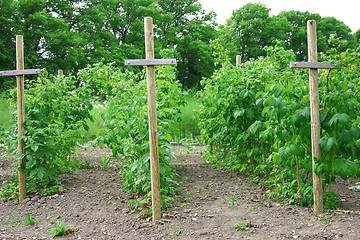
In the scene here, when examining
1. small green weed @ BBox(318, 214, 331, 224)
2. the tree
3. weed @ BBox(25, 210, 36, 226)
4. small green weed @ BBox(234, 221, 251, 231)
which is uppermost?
the tree

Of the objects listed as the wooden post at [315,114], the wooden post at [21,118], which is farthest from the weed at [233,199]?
the wooden post at [21,118]

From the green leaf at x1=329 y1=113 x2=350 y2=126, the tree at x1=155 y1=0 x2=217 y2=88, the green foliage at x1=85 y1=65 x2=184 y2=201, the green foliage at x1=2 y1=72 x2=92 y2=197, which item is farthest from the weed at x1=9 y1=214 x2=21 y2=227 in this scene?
the tree at x1=155 y1=0 x2=217 y2=88

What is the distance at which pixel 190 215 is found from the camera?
4.11 m

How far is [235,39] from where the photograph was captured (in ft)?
87.6

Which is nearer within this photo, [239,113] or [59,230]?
[59,230]

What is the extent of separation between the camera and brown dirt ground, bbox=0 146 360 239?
3.61m

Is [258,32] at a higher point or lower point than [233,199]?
higher

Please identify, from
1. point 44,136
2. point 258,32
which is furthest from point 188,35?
point 44,136

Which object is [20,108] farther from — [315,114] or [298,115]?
[315,114]

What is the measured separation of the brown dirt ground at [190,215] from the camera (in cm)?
361


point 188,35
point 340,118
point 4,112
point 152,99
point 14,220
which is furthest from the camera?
point 188,35

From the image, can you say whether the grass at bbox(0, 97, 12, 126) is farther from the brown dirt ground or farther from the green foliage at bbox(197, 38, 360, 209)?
the green foliage at bbox(197, 38, 360, 209)

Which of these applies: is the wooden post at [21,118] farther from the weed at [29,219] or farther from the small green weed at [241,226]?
the small green weed at [241,226]

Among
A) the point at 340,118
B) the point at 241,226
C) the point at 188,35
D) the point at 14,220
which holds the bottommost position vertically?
the point at 14,220
